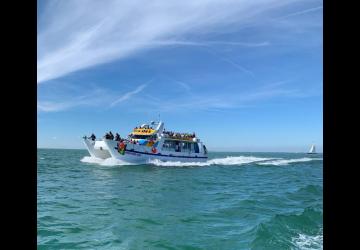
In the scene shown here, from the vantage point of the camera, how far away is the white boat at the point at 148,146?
41438 millimetres

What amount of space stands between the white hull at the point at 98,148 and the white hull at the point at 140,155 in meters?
2.72

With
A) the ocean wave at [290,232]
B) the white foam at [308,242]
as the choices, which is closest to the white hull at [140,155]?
the ocean wave at [290,232]

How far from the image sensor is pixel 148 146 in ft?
144

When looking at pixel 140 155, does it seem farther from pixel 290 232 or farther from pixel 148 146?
pixel 290 232

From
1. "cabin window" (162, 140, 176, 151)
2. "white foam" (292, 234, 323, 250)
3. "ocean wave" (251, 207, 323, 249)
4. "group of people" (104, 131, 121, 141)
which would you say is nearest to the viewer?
"white foam" (292, 234, 323, 250)

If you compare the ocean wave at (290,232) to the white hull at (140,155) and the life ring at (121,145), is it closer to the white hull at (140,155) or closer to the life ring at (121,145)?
the life ring at (121,145)

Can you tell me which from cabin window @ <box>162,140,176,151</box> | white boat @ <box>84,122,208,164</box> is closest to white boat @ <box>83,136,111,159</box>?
white boat @ <box>84,122,208,164</box>

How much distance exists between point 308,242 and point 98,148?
37.9m

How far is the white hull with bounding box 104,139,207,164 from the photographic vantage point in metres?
41.1
